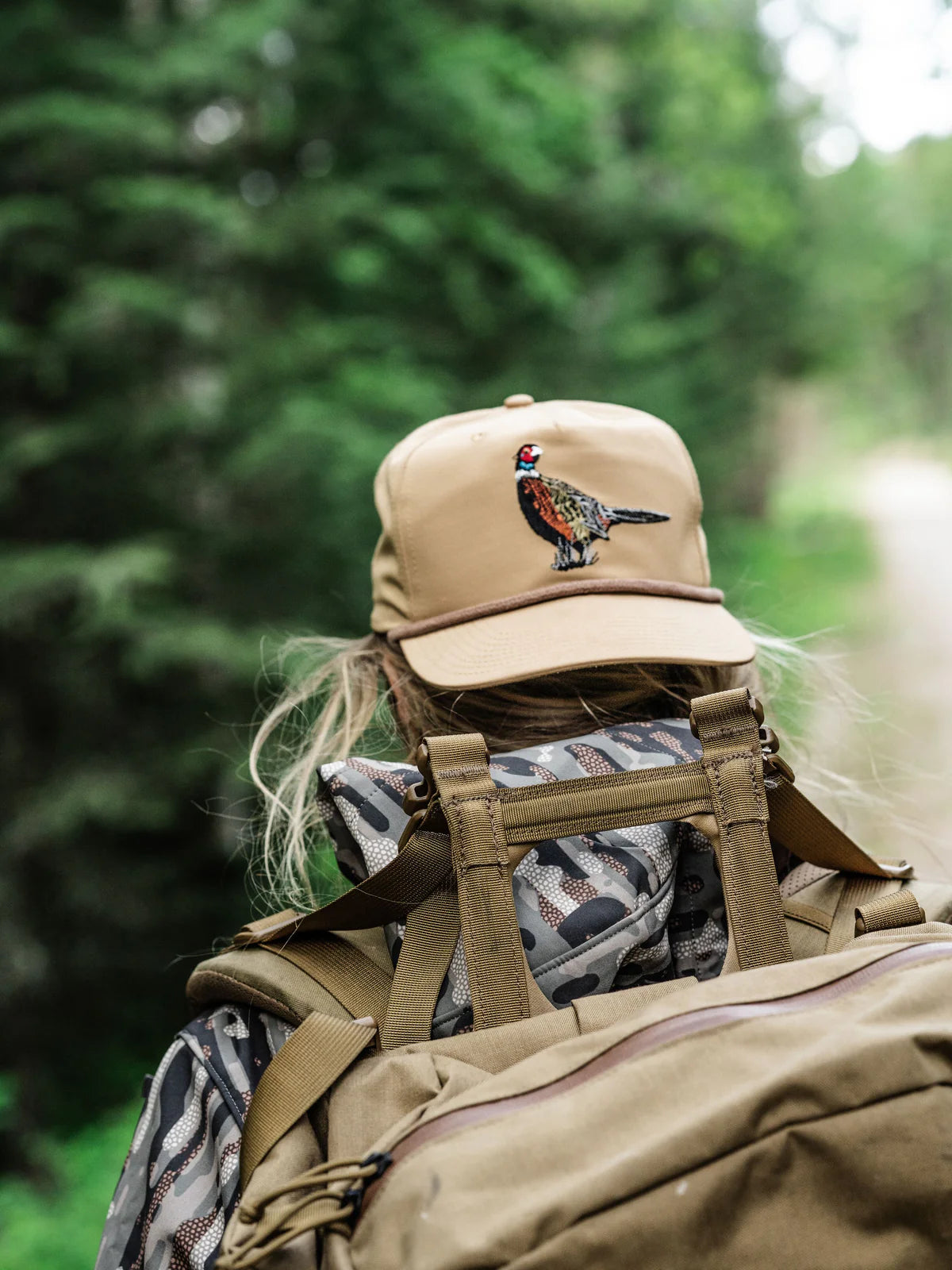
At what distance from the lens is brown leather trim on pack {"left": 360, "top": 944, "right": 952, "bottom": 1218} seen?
3.07 feet

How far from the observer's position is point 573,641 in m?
1.40

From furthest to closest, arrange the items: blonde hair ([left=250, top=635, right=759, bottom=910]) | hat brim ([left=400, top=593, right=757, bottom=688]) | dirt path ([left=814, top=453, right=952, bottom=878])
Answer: dirt path ([left=814, top=453, right=952, bottom=878]) < blonde hair ([left=250, top=635, right=759, bottom=910]) < hat brim ([left=400, top=593, right=757, bottom=688])

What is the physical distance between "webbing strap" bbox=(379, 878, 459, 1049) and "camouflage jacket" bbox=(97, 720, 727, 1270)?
2 centimetres

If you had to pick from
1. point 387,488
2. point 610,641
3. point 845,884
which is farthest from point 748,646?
point 387,488

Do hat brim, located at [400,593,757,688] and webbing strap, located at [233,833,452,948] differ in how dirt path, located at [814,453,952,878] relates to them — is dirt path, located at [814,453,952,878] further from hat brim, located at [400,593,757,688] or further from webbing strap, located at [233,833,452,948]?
webbing strap, located at [233,833,452,948]

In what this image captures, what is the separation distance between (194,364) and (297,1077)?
5213 millimetres

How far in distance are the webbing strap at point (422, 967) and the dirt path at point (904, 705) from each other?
699mm

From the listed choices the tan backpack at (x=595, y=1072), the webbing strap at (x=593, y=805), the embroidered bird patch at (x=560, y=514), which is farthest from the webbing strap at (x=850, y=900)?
the embroidered bird patch at (x=560, y=514)

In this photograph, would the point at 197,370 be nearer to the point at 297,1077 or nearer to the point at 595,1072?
the point at 297,1077

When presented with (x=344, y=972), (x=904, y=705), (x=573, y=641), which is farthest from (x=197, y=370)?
(x=904, y=705)

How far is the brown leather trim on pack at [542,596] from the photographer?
1486 mm

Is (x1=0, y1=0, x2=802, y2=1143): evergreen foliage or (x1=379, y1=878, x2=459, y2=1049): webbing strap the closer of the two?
(x1=379, y1=878, x2=459, y2=1049): webbing strap

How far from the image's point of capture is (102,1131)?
19.7ft

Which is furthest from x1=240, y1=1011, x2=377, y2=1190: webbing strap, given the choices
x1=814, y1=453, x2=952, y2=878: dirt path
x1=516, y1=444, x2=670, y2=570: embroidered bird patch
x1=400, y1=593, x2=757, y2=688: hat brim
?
x1=814, y1=453, x2=952, y2=878: dirt path
